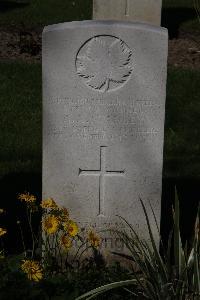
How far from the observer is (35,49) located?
10469mm

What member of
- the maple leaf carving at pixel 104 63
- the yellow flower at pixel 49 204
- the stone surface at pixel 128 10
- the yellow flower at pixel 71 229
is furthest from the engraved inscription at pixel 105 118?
the stone surface at pixel 128 10

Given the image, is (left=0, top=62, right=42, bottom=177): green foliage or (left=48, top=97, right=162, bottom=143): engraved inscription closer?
(left=48, top=97, right=162, bottom=143): engraved inscription

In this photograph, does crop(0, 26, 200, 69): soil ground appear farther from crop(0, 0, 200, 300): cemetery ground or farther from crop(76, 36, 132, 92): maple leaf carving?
crop(76, 36, 132, 92): maple leaf carving

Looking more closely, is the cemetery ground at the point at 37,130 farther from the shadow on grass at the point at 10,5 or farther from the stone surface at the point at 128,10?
the shadow on grass at the point at 10,5

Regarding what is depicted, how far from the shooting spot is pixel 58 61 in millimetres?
4434

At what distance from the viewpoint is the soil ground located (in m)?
10.4

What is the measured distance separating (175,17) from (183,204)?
28.8 feet

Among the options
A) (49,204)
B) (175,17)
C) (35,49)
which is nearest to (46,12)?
(175,17)

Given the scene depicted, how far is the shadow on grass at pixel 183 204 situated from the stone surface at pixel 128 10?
376cm

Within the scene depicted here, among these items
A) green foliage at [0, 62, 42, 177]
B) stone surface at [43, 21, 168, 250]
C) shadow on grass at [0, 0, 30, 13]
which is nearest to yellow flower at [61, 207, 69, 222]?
stone surface at [43, 21, 168, 250]

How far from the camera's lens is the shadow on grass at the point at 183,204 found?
218 inches

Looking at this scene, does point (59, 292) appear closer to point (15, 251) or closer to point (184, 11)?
point (15, 251)

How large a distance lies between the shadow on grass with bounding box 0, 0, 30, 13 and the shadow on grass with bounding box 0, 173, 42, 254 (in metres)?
9.30

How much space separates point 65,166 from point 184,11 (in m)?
11.1
